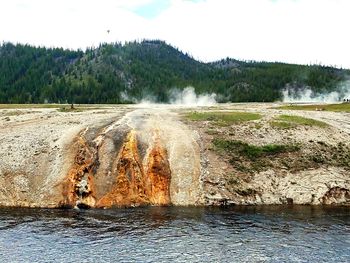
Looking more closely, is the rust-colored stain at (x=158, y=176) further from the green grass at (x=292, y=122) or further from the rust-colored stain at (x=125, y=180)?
the green grass at (x=292, y=122)

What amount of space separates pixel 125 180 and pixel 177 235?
42.5 ft

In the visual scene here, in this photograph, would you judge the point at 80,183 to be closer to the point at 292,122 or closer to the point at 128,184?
the point at 128,184

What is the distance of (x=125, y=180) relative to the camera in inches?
1791

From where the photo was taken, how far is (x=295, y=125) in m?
58.3

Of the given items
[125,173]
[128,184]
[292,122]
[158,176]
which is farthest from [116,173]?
[292,122]

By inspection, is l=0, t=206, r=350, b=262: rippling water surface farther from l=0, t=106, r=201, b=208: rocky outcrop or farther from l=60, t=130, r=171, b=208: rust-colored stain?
l=0, t=106, r=201, b=208: rocky outcrop

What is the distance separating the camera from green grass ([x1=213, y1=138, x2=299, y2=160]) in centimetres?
5122

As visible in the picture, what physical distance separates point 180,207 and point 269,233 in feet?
36.0

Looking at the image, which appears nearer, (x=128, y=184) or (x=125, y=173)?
(x=128, y=184)

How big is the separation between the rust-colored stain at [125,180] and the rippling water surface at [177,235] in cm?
195

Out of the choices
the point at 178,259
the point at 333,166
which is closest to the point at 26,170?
the point at 178,259

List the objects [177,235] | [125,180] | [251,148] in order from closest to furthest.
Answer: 1. [177,235]
2. [125,180]
3. [251,148]

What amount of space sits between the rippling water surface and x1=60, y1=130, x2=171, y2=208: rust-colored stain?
76.9 inches

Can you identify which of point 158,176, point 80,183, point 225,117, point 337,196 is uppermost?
point 225,117
